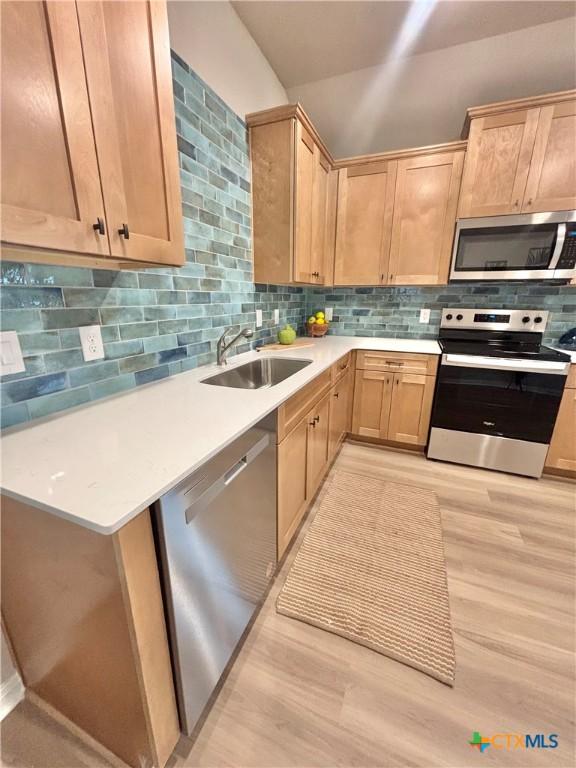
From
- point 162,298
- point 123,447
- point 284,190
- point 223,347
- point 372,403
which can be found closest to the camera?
point 123,447

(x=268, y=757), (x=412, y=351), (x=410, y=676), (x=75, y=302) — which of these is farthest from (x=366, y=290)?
(x=268, y=757)

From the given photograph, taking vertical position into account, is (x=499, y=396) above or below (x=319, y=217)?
below

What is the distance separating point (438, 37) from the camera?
192 cm

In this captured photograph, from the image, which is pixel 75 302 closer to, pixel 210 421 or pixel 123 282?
pixel 123 282

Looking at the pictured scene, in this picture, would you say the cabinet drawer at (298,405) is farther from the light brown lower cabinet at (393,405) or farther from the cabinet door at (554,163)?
the cabinet door at (554,163)

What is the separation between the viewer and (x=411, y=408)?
2512 millimetres

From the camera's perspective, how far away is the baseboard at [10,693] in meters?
0.98

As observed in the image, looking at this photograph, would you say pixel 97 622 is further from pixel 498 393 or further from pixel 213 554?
pixel 498 393

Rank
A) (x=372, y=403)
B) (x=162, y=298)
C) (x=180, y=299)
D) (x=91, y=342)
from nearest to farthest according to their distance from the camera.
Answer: (x=91, y=342) < (x=162, y=298) < (x=180, y=299) < (x=372, y=403)

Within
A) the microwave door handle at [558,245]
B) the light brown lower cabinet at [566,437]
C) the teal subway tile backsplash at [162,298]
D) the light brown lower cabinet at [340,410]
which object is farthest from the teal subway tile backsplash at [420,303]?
the teal subway tile backsplash at [162,298]

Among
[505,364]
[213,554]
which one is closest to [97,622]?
[213,554]

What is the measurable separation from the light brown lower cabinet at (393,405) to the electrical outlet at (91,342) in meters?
1.96

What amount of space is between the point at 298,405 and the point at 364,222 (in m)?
1.96

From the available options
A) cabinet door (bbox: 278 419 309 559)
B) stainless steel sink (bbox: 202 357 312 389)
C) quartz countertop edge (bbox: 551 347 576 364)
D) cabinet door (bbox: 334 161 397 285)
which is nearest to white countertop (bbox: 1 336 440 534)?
cabinet door (bbox: 278 419 309 559)
